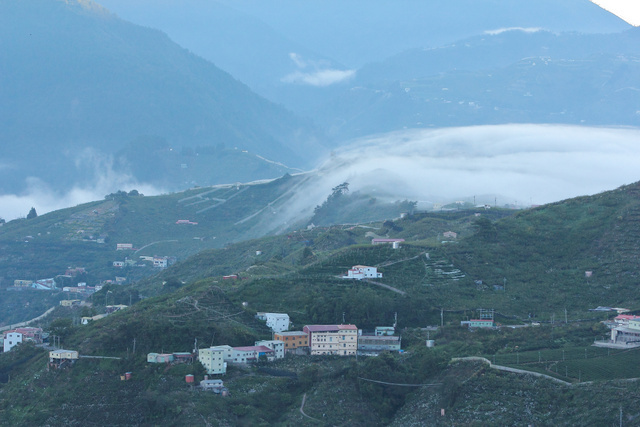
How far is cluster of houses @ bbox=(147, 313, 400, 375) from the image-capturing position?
41562mm

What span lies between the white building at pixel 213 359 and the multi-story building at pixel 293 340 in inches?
147

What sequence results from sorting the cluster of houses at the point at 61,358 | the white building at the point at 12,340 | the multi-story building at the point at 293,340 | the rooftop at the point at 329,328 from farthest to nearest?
1. the white building at the point at 12,340
2. the rooftop at the point at 329,328
3. the multi-story building at the point at 293,340
4. the cluster of houses at the point at 61,358

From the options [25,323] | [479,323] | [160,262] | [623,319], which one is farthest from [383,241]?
[160,262]

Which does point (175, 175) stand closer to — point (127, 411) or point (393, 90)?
point (393, 90)

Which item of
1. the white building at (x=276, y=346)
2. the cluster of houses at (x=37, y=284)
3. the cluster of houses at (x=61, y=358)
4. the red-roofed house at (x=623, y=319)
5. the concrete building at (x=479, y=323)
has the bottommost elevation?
the cluster of houses at (x=61, y=358)

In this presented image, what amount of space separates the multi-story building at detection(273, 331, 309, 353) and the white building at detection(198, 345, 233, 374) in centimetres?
372

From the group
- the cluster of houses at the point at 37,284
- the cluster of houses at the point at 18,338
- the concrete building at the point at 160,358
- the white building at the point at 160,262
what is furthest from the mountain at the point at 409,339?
the white building at the point at 160,262

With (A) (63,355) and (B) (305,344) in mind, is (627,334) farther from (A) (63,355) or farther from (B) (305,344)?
(A) (63,355)

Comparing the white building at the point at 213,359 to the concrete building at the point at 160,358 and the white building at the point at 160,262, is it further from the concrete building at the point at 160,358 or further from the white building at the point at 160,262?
the white building at the point at 160,262

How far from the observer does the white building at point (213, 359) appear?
40.2 m

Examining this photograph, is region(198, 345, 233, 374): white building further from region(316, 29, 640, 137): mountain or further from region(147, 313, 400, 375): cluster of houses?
region(316, 29, 640, 137): mountain

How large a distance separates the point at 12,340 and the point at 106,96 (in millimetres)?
126061

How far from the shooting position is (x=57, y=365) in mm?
41344

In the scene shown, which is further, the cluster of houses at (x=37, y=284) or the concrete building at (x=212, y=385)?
the cluster of houses at (x=37, y=284)
